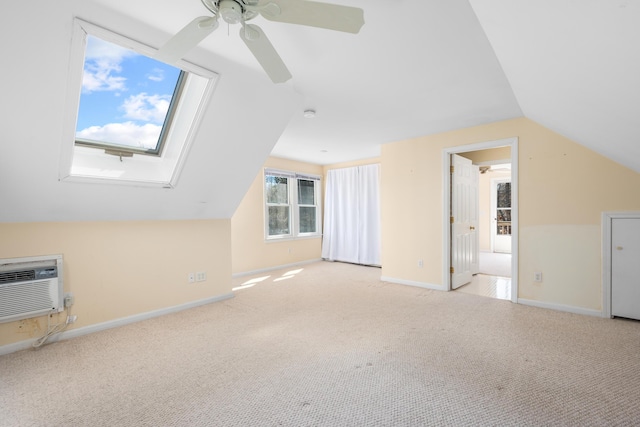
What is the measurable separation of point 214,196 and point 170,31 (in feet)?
6.24

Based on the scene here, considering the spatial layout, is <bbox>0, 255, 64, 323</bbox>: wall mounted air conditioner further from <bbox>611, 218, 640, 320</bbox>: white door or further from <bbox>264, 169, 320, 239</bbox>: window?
<bbox>611, 218, 640, 320</bbox>: white door

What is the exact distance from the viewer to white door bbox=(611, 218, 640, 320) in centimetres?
291

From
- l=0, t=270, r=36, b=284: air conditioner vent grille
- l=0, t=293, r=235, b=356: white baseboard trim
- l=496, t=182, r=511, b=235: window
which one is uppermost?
l=496, t=182, r=511, b=235: window

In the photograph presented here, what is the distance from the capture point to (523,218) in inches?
137

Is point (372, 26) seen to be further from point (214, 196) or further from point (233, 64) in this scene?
point (214, 196)

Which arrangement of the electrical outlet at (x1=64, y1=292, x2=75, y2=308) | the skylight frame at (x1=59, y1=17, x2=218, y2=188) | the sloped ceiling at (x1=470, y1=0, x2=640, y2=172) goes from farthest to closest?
the electrical outlet at (x1=64, y1=292, x2=75, y2=308) → the skylight frame at (x1=59, y1=17, x2=218, y2=188) → the sloped ceiling at (x1=470, y1=0, x2=640, y2=172)

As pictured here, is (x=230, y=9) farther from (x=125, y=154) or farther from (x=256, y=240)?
(x=256, y=240)

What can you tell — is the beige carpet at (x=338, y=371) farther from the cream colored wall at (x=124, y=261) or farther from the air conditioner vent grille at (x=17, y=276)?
the air conditioner vent grille at (x=17, y=276)

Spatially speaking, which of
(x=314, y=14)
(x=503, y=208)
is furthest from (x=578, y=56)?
(x=503, y=208)

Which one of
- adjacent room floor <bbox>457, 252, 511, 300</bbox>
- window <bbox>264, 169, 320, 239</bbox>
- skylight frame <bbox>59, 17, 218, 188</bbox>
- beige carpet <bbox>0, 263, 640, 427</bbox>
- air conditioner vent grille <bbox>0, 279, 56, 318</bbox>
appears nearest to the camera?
beige carpet <bbox>0, 263, 640, 427</bbox>

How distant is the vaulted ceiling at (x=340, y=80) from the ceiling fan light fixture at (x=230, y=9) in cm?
44

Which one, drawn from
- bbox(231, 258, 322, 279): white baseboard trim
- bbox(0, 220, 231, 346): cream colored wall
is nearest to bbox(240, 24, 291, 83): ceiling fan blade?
bbox(0, 220, 231, 346): cream colored wall

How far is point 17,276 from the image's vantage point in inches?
97.3

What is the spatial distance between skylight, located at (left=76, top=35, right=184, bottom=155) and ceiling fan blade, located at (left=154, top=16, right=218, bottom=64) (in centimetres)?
92
